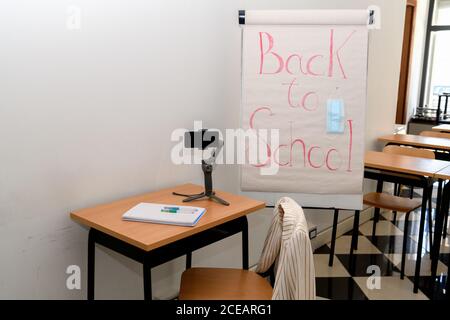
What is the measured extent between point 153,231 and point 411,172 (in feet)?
6.32

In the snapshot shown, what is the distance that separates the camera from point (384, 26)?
370 centimetres

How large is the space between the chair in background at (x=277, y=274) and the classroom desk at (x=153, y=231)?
0.53ft

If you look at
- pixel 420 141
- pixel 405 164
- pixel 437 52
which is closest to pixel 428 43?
pixel 437 52

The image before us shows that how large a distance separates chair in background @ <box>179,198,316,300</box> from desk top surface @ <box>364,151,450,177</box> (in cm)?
143

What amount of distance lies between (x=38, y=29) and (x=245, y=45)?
101 centimetres

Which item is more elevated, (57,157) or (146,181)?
(57,157)

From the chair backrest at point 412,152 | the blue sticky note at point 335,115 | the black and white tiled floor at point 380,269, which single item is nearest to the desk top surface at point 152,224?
the blue sticky note at point 335,115

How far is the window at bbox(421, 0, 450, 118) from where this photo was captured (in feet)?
22.1

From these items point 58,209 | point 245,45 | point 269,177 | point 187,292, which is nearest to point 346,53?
point 245,45

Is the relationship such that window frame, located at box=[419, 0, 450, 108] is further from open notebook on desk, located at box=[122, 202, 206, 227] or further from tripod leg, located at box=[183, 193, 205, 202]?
open notebook on desk, located at box=[122, 202, 206, 227]

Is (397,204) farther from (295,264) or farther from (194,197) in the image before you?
(295,264)

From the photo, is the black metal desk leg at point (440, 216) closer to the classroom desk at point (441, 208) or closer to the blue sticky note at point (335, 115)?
the classroom desk at point (441, 208)

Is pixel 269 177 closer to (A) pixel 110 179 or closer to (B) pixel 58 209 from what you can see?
(A) pixel 110 179

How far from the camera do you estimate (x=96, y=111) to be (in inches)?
72.2
